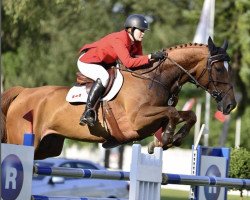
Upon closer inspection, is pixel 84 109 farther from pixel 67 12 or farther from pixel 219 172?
pixel 67 12

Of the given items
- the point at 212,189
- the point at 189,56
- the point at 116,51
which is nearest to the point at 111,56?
the point at 116,51

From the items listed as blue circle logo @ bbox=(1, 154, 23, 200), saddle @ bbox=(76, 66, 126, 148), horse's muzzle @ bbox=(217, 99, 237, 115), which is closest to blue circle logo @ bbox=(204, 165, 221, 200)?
horse's muzzle @ bbox=(217, 99, 237, 115)

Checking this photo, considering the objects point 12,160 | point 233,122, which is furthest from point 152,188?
point 233,122

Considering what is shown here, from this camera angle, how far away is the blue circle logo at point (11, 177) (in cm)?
735

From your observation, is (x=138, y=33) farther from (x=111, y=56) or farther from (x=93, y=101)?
(x=93, y=101)

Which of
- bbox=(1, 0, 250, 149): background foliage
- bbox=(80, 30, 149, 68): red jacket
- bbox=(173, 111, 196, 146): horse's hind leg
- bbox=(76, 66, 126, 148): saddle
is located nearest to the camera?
bbox=(173, 111, 196, 146): horse's hind leg

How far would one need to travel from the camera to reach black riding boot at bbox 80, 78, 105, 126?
10719 millimetres

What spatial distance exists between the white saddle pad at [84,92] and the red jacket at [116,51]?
0.79ft

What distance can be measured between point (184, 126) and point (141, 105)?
1.87 ft

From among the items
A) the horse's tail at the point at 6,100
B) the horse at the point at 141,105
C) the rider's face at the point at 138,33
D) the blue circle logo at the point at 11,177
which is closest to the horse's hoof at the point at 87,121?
the horse at the point at 141,105

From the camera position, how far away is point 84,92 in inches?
434

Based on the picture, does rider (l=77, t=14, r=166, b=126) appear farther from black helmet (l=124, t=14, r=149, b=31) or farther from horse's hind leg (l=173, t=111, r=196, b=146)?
horse's hind leg (l=173, t=111, r=196, b=146)

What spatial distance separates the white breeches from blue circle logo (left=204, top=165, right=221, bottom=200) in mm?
1678

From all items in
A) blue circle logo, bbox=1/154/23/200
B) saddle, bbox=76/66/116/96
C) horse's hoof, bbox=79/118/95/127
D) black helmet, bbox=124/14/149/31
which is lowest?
blue circle logo, bbox=1/154/23/200
